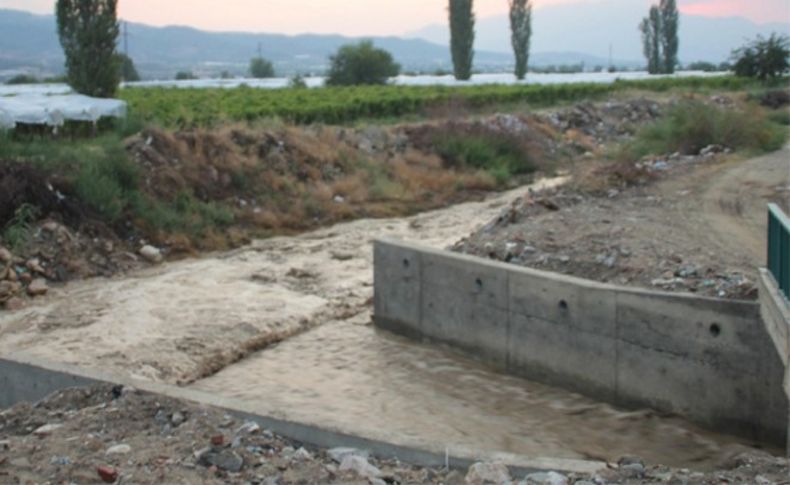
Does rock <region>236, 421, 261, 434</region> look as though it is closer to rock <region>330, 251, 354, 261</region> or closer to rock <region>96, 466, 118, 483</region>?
rock <region>96, 466, 118, 483</region>

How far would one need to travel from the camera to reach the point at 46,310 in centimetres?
1303

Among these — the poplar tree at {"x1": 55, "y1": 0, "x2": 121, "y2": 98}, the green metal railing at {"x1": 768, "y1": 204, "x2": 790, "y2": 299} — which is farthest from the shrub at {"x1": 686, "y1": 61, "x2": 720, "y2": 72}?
the green metal railing at {"x1": 768, "y1": 204, "x2": 790, "y2": 299}

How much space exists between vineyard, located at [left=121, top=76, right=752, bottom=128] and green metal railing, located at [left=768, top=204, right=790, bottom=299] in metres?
15.8

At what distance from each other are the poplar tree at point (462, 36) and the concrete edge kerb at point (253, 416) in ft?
141

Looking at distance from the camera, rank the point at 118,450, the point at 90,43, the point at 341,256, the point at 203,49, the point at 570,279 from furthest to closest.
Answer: the point at 203,49 < the point at 90,43 < the point at 341,256 < the point at 570,279 < the point at 118,450

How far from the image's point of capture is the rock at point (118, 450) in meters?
5.88

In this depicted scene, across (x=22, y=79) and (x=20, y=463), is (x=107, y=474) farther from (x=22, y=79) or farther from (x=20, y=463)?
(x=22, y=79)

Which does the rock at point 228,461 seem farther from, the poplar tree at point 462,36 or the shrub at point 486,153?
the poplar tree at point 462,36

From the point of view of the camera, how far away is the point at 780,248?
24.5 feet

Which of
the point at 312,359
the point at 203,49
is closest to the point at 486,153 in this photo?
the point at 312,359

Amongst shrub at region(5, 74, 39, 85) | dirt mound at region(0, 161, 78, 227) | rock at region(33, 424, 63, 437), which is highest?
shrub at region(5, 74, 39, 85)

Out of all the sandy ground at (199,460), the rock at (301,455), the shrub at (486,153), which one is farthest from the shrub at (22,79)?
the rock at (301,455)

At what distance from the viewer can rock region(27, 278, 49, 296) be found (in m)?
13.7

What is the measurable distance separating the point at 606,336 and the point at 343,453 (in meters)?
4.34
